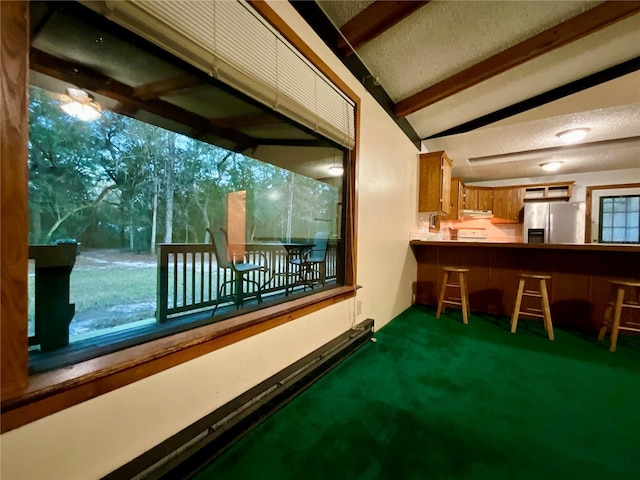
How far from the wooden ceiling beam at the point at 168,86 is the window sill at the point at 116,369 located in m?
1.29

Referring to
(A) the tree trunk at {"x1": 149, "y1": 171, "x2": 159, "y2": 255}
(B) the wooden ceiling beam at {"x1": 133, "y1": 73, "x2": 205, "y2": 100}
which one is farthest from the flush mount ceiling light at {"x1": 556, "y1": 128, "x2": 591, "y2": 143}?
(A) the tree trunk at {"x1": 149, "y1": 171, "x2": 159, "y2": 255}

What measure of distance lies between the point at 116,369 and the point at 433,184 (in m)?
3.83

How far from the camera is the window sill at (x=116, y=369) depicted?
739 mm

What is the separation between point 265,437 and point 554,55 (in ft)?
12.1

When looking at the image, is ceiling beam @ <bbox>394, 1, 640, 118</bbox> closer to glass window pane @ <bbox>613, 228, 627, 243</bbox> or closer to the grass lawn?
the grass lawn

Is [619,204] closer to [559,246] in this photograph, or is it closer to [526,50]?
[559,246]

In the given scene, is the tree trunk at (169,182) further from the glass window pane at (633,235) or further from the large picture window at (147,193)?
the glass window pane at (633,235)

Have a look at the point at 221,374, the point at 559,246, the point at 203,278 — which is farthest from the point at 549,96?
the point at 203,278

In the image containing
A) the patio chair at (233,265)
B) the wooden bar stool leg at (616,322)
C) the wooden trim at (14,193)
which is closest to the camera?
the wooden trim at (14,193)

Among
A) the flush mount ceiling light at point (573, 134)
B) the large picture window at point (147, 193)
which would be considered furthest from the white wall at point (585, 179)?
the large picture window at point (147, 193)

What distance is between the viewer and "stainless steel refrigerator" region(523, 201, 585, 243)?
17.6 feet

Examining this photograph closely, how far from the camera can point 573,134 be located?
3.34 m

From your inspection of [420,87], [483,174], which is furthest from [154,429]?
[483,174]

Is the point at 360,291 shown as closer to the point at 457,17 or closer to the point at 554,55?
the point at 457,17
